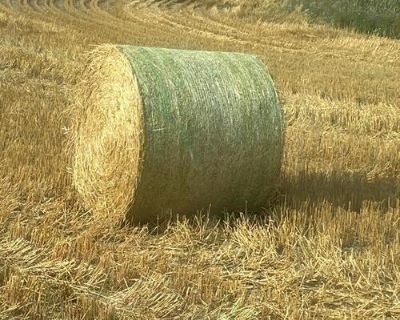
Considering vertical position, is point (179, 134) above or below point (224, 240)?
above

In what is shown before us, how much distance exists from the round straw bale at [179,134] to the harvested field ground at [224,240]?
0.22m

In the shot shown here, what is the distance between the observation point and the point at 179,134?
5.27m

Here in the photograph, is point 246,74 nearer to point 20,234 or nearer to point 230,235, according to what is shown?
point 230,235

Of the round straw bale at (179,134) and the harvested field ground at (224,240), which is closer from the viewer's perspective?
the harvested field ground at (224,240)

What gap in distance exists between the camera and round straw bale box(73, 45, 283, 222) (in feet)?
17.3

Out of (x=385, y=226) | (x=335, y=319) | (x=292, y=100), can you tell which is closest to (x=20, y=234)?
(x=335, y=319)

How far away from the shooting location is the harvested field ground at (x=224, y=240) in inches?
167

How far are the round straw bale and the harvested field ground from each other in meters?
0.22

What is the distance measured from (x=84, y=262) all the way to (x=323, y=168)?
3562 mm

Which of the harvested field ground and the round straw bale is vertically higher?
the round straw bale

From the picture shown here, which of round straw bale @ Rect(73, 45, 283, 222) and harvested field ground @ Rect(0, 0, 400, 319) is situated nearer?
harvested field ground @ Rect(0, 0, 400, 319)

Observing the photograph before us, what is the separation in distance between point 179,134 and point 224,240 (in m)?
0.83

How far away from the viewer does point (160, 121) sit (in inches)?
206

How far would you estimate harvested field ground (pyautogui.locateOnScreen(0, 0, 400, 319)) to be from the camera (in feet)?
13.9
